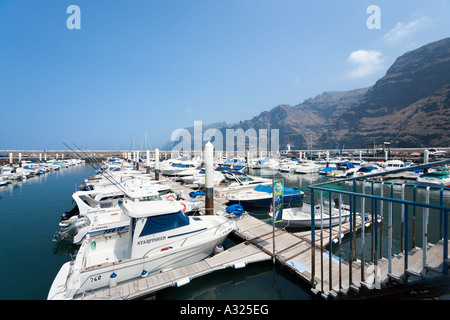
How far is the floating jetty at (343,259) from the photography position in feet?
12.6

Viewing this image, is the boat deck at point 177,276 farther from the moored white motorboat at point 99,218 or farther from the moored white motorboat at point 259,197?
the moored white motorboat at point 259,197

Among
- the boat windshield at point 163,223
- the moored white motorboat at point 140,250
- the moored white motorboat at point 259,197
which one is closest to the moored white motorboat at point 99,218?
the moored white motorboat at point 140,250

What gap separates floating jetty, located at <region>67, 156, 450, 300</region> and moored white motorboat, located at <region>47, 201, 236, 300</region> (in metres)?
0.42

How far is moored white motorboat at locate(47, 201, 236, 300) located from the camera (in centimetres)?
703

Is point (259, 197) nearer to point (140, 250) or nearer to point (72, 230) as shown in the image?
point (140, 250)

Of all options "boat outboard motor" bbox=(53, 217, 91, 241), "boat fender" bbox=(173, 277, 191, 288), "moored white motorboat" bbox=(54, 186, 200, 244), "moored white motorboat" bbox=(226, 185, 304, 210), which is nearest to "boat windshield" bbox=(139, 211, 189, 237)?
"boat fender" bbox=(173, 277, 191, 288)

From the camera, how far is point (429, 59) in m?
148

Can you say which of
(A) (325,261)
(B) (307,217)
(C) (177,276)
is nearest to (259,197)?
(B) (307,217)

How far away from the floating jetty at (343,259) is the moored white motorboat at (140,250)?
424mm

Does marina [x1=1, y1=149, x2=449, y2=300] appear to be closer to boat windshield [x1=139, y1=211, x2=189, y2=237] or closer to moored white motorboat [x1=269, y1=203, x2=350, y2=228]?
moored white motorboat [x1=269, y1=203, x2=350, y2=228]

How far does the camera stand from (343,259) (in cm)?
837

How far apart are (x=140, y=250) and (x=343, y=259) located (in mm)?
8441
